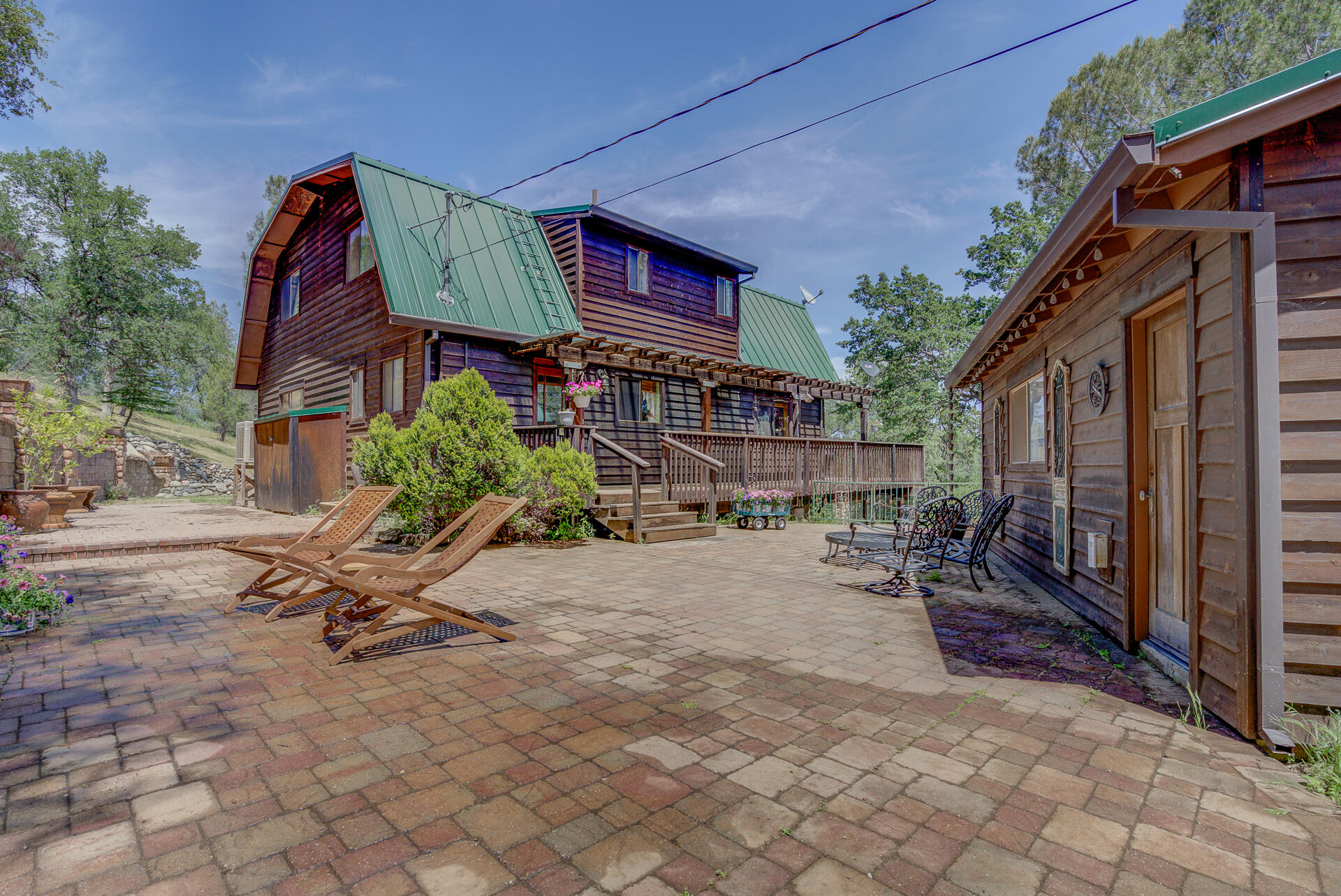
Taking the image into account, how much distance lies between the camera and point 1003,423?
9.07m

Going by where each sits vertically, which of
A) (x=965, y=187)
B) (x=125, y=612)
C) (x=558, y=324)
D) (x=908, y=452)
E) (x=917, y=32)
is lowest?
(x=125, y=612)

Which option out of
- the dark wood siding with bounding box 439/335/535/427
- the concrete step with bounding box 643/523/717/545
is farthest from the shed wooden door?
the dark wood siding with bounding box 439/335/535/427

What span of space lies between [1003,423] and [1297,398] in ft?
22.6

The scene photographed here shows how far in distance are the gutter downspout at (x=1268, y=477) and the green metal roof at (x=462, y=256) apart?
10361mm

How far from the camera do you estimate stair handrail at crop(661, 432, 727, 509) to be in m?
10.5

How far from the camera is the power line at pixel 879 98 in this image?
4918 millimetres

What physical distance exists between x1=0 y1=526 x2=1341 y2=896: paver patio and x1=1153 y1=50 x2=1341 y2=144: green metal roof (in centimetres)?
265

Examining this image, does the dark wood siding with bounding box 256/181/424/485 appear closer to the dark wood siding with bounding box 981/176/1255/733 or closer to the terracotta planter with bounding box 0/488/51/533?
the terracotta planter with bounding box 0/488/51/533

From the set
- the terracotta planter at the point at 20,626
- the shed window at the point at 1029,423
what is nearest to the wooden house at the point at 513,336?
the shed window at the point at 1029,423

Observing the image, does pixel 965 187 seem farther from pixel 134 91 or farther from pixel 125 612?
pixel 125 612

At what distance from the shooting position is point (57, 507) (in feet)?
35.8

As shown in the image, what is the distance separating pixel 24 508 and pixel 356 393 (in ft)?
17.2

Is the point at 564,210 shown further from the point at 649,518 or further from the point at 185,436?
the point at 185,436

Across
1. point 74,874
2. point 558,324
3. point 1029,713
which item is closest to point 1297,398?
point 1029,713
